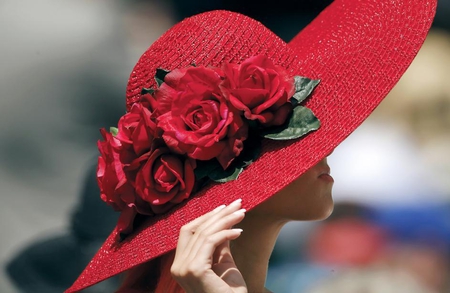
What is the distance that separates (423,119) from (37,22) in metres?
1.34

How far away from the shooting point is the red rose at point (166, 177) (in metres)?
1.07

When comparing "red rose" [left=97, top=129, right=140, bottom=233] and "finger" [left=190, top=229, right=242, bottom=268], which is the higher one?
"red rose" [left=97, top=129, right=140, bottom=233]

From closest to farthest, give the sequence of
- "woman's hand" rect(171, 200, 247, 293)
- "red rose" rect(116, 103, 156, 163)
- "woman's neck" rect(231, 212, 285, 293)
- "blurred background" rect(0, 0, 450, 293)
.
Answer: "woman's hand" rect(171, 200, 247, 293), "red rose" rect(116, 103, 156, 163), "woman's neck" rect(231, 212, 285, 293), "blurred background" rect(0, 0, 450, 293)

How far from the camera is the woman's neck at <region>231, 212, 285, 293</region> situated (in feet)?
3.96

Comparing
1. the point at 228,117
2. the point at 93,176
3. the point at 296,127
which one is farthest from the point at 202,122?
the point at 93,176

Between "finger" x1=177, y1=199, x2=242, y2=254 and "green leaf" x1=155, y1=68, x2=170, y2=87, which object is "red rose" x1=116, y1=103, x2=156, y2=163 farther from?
"finger" x1=177, y1=199, x2=242, y2=254

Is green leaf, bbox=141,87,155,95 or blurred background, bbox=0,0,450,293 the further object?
blurred background, bbox=0,0,450,293

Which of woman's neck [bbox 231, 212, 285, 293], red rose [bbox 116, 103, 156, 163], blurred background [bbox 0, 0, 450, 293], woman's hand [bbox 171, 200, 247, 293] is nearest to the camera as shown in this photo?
woman's hand [bbox 171, 200, 247, 293]

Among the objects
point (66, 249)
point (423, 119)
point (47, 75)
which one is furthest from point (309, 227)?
point (47, 75)

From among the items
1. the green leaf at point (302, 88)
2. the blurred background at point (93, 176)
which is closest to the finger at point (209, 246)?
the green leaf at point (302, 88)

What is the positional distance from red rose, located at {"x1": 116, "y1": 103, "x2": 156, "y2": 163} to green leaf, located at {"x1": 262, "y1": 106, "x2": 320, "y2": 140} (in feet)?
0.61

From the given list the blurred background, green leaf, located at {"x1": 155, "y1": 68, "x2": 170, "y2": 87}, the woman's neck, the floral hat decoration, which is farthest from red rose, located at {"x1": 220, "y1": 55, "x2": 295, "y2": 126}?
A: the blurred background

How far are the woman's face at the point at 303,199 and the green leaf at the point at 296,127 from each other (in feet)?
0.42

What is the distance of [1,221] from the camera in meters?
1.69
